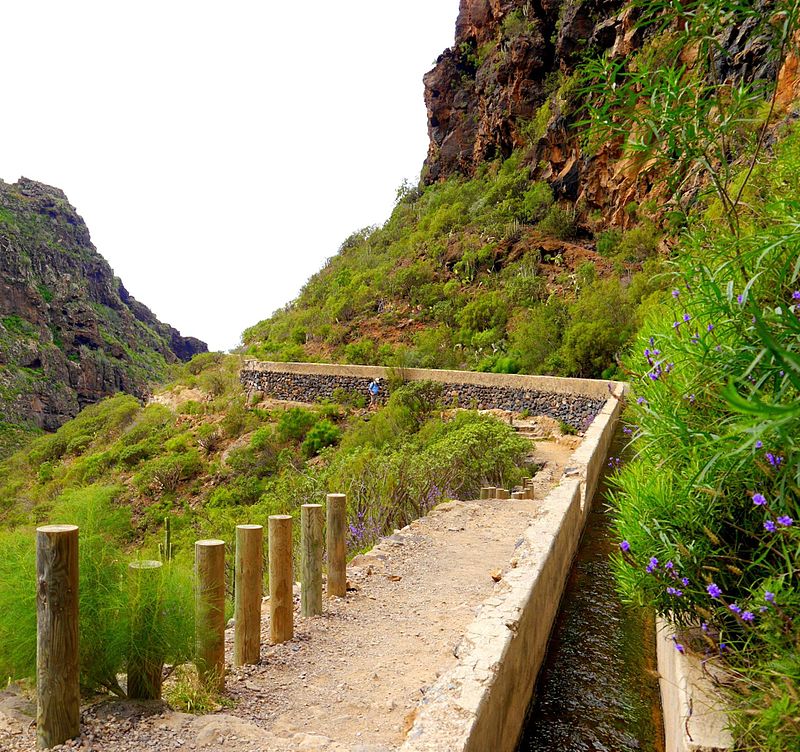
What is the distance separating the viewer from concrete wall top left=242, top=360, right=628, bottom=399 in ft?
52.9

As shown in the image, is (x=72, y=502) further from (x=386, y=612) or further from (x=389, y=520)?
(x=389, y=520)

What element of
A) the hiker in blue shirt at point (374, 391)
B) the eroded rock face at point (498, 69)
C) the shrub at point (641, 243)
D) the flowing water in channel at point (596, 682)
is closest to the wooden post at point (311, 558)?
the flowing water in channel at point (596, 682)

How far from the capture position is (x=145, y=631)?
3.04m

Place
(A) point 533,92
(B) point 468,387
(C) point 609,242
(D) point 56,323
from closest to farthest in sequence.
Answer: (B) point 468,387
(C) point 609,242
(A) point 533,92
(D) point 56,323

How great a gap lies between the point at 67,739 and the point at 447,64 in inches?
2022

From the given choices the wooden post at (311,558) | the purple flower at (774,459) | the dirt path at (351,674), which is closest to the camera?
the purple flower at (774,459)

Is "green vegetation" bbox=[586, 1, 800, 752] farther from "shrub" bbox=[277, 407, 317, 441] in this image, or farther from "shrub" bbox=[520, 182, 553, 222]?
"shrub" bbox=[520, 182, 553, 222]

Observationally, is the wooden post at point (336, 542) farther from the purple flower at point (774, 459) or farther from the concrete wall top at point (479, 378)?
the concrete wall top at point (479, 378)

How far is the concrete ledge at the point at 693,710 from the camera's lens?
87.0 inches

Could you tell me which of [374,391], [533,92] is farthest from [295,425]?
[533,92]

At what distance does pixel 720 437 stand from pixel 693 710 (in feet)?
3.83

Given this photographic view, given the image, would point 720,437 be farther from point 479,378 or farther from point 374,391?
point 374,391

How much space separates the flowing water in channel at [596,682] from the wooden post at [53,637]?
2504mm

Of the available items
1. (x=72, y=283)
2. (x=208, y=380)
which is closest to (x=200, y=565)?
(x=208, y=380)
